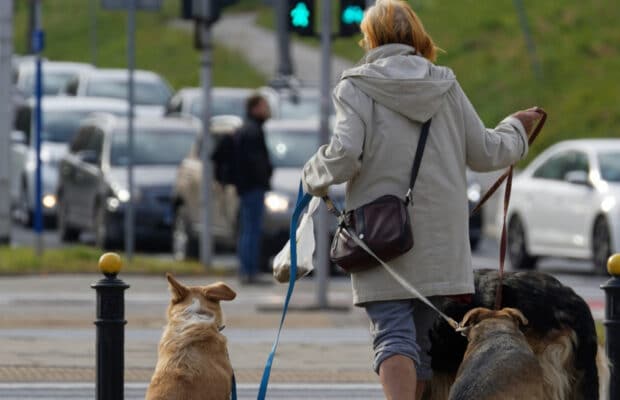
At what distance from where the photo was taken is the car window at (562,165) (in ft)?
64.8

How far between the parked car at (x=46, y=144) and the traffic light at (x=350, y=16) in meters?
10.1

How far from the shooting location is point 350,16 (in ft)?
50.8

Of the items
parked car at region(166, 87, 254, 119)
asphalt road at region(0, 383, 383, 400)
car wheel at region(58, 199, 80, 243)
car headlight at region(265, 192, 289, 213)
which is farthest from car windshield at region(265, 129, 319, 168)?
asphalt road at region(0, 383, 383, 400)

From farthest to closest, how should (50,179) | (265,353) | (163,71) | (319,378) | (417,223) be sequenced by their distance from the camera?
1. (163,71)
2. (50,179)
3. (265,353)
4. (319,378)
5. (417,223)

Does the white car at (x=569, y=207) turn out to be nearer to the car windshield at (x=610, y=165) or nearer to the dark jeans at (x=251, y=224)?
the car windshield at (x=610, y=165)

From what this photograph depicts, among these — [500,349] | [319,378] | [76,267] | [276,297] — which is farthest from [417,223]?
[76,267]

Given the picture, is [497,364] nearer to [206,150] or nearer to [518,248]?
[206,150]

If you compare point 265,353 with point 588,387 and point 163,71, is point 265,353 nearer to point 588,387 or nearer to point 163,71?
point 588,387

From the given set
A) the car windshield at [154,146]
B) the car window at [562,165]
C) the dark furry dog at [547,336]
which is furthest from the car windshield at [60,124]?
the dark furry dog at [547,336]

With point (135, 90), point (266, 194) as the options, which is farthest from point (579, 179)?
point (135, 90)

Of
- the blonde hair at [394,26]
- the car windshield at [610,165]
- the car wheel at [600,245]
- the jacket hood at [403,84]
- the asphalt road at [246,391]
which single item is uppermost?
the blonde hair at [394,26]

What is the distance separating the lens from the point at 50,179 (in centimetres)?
2566

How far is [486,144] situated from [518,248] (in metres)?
13.6

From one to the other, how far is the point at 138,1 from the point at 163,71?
40140 mm
